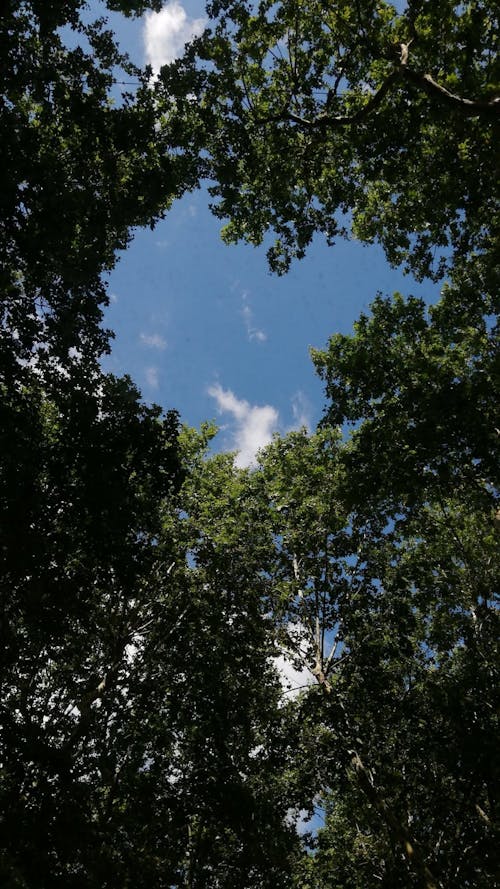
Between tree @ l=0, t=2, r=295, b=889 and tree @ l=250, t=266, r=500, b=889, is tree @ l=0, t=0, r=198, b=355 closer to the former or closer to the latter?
tree @ l=0, t=2, r=295, b=889

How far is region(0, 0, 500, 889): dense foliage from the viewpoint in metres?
9.80

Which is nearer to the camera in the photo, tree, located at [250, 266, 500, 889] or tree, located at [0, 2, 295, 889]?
tree, located at [0, 2, 295, 889]

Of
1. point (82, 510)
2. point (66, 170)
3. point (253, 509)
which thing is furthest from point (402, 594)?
point (66, 170)

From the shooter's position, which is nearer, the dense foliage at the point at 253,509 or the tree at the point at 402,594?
the dense foliage at the point at 253,509

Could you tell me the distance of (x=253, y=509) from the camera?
62.0ft

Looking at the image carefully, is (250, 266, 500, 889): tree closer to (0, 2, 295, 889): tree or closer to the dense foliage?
the dense foliage

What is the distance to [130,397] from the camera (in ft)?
32.5

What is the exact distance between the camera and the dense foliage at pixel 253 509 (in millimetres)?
9797

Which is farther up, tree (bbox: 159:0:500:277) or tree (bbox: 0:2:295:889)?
tree (bbox: 159:0:500:277)

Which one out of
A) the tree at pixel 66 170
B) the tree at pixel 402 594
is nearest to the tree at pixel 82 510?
the tree at pixel 66 170

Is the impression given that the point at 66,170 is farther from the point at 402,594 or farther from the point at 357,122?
the point at 402,594

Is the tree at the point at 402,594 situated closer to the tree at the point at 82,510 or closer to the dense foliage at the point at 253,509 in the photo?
the dense foliage at the point at 253,509

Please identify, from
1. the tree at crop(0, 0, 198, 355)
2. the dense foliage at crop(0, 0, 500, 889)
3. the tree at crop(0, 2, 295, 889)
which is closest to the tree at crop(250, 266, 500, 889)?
the dense foliage at crop(0, 0, 500, 889)

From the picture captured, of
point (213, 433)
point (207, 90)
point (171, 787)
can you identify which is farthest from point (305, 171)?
point (171, 787)
